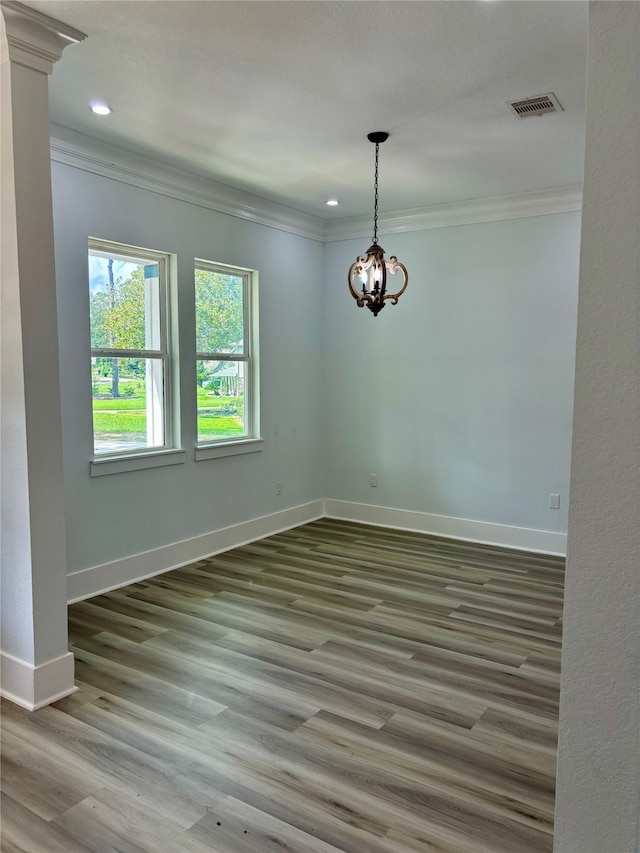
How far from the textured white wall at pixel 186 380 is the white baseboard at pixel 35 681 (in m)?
1.14

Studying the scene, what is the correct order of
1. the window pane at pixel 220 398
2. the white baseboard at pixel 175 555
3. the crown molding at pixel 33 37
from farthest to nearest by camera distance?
the window pane at pixel 220 398 → the white baseboard at pixel 175 555 → the crown molding at pixel 33 37

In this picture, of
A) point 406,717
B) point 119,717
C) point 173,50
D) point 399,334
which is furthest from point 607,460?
point 399,334

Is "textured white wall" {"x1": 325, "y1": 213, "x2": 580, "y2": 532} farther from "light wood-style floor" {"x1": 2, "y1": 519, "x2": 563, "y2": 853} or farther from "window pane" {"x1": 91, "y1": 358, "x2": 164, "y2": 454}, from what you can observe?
"window pane" {"x1": 91, "y1": 358, "x2": 164, "y2": 454}

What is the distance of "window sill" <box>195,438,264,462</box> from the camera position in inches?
187

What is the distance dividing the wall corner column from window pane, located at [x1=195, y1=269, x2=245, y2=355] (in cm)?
218

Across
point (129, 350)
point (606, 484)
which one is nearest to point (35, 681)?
point (129, 350)

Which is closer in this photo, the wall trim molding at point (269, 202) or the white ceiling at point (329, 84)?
the white ceiling at point (329, 84)

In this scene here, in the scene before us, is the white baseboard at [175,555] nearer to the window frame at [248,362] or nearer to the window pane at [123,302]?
the window frame at [248,362]

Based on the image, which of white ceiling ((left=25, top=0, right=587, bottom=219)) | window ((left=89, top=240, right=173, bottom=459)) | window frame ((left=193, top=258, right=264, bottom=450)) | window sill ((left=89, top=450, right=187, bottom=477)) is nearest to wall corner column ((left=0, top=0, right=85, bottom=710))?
white ceiling ((left=25, top=0, right=587, bottom=219))

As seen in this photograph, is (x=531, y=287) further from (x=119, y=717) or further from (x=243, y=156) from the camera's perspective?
(x=119, y=717)

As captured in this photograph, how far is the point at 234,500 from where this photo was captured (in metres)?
5.09

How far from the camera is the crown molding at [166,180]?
367cm

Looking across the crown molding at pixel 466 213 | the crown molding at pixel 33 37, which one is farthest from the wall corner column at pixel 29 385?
the crown molding at pixel 466 213

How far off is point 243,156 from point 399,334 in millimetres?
2201
